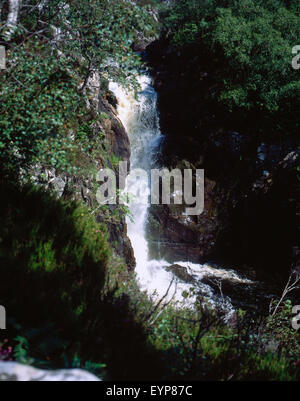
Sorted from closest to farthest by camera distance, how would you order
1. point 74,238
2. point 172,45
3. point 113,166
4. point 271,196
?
point 74,238 < point 113,166 < point 271,196 < point 172,45

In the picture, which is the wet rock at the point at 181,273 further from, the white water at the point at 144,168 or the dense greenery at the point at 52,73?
the dense greenery at the point at 52,73

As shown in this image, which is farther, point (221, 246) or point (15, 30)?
point (221, 246)

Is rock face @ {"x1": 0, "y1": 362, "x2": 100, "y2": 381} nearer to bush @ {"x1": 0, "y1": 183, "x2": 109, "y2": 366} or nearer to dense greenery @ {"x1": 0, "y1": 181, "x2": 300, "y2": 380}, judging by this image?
dense greenery @ {"x1": 0, "y1": 181, "x2": 300, "y2": 380}

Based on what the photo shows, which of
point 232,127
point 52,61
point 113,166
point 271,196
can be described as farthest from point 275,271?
point 52,61

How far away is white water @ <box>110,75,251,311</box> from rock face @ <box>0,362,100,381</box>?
8313mm

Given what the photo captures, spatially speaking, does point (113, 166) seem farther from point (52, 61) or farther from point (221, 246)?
point (221, 246)

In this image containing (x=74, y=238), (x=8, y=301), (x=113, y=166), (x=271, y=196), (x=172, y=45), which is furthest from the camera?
(x=172, y=45)

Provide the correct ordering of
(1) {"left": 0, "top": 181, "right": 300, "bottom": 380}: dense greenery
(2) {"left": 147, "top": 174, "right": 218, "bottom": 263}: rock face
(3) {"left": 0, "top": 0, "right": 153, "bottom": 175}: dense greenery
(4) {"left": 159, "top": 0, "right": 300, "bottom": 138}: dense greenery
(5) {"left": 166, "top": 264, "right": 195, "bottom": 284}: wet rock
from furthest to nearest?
(2) {"left": 147, "top": 174, "right": 218, "bottom": 263}: rock face → (4) {"left": 159, "top": 0, "right": 300, "bottom": 138}: dense greenery → (5) {"left": 166, "top": 264, "right": 195, "bottom": 284}: wet rock → (3) {"left": 0, "top": 0, "right": 153, "bottom": 175}: dense greenery → (1) {"left": 0, "top": 181, "right": 300, "bottom": 380}: dense greenery

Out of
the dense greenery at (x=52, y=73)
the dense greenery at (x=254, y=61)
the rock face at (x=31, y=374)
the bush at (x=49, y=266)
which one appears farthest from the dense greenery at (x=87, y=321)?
the dense greenery at (x=254, y=61)

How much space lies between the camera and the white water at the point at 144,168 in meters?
10.8

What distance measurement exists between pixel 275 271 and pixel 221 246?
7.67 ft

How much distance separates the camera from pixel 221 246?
1245 cm

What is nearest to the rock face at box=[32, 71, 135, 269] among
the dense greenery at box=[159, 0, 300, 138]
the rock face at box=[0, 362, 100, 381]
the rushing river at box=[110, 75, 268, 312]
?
the rushing river at box=[110, 75, 268, 312]

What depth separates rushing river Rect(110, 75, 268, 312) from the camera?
10.5 metres
